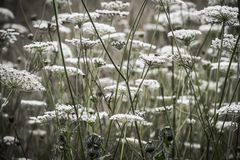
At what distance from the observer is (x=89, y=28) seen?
9.46 feet

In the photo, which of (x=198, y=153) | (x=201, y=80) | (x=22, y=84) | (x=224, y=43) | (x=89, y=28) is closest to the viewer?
(x=22, y=84)

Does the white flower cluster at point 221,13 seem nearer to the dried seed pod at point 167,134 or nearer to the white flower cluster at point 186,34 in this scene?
the white flower cluster at point 186,34

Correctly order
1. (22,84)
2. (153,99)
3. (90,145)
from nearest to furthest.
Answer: (90,145), (22,84), (153,99)

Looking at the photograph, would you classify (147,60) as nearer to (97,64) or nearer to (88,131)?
(97,64)

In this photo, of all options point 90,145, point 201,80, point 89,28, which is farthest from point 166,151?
point 201,80

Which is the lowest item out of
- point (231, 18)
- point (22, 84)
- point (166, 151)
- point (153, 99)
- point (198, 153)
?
point (198, 153)

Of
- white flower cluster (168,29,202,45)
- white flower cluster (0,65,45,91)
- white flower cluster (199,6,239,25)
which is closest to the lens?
white flower cluster (0,65,45,91)

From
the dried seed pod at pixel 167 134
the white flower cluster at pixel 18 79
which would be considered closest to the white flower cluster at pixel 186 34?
the dried seed pod at pixel 167 134

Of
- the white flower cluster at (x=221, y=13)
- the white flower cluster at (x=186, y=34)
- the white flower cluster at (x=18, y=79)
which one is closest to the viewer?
the white flower cluster at (x=18, y=79)

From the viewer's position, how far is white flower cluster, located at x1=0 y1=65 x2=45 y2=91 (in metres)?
2.22

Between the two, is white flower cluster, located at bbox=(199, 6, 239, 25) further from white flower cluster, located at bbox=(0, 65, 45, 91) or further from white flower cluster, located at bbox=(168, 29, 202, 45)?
white flower cluster, located at bbox=(0, 65, 45, 91)

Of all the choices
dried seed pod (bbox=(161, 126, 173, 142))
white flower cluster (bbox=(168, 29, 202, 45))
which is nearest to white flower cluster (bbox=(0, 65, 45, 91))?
dried seed pod (bbox=(161, 126, 173, 142))

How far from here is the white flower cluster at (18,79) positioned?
222cm

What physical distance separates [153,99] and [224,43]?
1.89 metres
